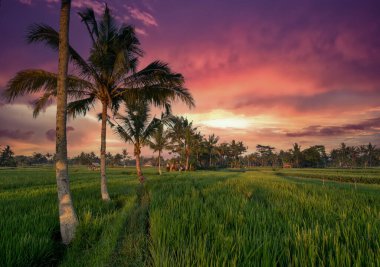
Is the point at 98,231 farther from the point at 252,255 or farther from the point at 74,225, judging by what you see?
the point at 252,255

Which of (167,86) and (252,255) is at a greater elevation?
(167,86)

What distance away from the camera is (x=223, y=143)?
254 feet

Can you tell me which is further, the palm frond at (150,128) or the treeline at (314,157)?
the treeline at (314,157)

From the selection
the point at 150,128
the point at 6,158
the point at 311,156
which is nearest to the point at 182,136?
the point at 150,128

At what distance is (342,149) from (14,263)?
5086 inches

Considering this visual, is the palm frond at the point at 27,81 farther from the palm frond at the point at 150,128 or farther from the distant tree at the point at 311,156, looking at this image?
the distant tree at the point at 311,156

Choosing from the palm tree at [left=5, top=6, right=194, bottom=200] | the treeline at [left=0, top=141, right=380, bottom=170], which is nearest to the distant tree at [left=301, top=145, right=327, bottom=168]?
the treeline at [left=0, top=141, right=380, bottom=170]

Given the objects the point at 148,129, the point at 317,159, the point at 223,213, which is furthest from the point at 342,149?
the point at 223,213

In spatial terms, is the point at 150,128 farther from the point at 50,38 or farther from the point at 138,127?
the point at 50,38

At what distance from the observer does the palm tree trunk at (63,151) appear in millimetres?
4359

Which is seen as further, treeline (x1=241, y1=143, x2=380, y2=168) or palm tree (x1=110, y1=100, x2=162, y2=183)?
treeline (x1=241, y1=143, x2=380, y2=168)

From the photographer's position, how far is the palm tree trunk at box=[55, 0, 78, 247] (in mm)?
4359

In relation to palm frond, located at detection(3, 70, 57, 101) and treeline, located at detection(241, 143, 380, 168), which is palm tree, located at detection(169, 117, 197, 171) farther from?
treeline, located at detection(241, 143, 380, 168)

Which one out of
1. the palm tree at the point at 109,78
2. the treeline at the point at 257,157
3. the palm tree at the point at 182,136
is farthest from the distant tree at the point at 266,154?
the palm tree at the point at 109,78
